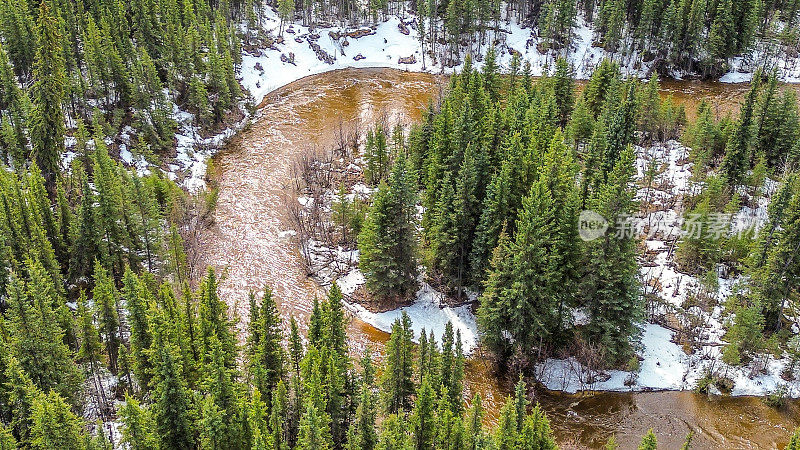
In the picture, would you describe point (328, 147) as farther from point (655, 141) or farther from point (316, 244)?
point (655, 141)

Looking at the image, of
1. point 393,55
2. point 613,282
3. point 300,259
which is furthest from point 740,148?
point 393,55

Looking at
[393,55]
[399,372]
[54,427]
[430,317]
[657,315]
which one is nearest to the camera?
[54,427]

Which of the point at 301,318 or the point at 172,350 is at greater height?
the point at 172,350

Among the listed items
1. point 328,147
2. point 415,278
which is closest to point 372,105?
point 328,147

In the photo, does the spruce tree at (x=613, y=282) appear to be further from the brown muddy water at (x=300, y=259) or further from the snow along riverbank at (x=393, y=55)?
the snow along riverbank at (x=393, y=55)

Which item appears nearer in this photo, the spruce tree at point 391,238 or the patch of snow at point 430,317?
the spruce tree at point 391,238
